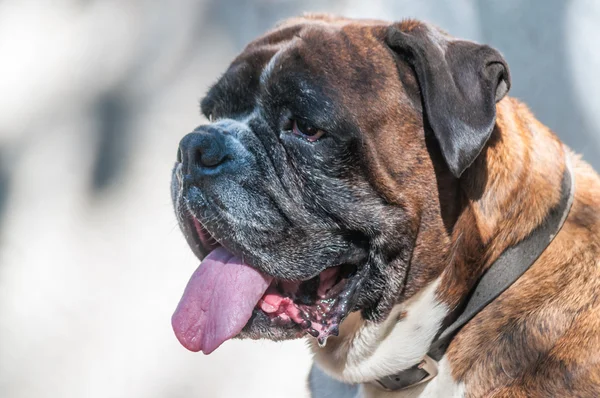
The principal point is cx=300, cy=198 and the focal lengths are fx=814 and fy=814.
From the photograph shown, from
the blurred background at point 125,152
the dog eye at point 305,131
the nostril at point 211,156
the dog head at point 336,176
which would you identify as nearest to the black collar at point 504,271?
the dog head at point 336,176

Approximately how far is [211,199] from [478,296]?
2.94 feet

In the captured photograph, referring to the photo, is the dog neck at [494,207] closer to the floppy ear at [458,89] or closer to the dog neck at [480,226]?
the dog neck at [480,226]

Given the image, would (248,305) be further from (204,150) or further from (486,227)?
(486,227)

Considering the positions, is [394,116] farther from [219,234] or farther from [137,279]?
[137,279]

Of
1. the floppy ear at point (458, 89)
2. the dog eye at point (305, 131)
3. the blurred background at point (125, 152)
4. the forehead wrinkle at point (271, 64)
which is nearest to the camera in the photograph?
the floppy ear at point (458, 89)

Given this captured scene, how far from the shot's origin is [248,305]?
2.53 metres

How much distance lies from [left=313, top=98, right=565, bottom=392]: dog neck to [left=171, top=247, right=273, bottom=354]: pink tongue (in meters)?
0.43

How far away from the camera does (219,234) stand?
250 centimetres

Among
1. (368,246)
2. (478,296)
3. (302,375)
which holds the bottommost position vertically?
(302,375)

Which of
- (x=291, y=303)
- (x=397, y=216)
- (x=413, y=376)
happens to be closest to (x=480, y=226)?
(x=397, y=216)

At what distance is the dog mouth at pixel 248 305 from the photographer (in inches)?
99.1

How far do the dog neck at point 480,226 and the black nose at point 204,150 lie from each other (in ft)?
2.42

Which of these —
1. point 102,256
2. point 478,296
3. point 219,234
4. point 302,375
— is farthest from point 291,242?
point 102,256

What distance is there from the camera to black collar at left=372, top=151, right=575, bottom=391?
2537 mm
